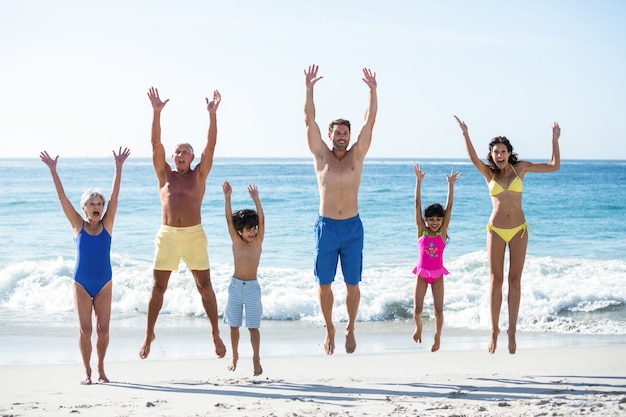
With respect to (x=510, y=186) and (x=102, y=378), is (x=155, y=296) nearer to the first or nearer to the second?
(x=102, y=378)

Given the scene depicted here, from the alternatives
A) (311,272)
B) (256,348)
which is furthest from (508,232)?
(311,272)

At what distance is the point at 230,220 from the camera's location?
23.6 ft

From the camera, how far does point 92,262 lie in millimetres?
7148

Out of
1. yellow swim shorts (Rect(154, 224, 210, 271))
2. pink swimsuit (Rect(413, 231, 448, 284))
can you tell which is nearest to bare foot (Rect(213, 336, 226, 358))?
yellow swim shorts (Rect(154, 224, 210, 271))

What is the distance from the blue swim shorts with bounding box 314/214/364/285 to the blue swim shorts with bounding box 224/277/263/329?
0.61 m

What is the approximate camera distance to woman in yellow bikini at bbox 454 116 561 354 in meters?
7.71

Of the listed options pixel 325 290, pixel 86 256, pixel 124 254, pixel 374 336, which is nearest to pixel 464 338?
pixel 374 336

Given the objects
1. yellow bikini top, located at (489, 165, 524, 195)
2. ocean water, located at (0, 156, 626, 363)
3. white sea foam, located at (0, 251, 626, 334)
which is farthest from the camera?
white sea foam, located at (0, 251, 626, 334)

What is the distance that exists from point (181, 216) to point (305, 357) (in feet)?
7.92

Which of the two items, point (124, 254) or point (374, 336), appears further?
point (124, 254)

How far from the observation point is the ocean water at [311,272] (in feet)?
37.9

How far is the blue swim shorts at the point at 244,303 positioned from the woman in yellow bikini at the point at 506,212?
7.34 ft

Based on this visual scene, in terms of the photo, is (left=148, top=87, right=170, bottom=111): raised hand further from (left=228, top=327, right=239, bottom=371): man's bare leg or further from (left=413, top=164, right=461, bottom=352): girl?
(left=413, top=164, right=461, bottom=352): girl

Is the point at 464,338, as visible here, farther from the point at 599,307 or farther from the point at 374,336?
the point at 599,307
